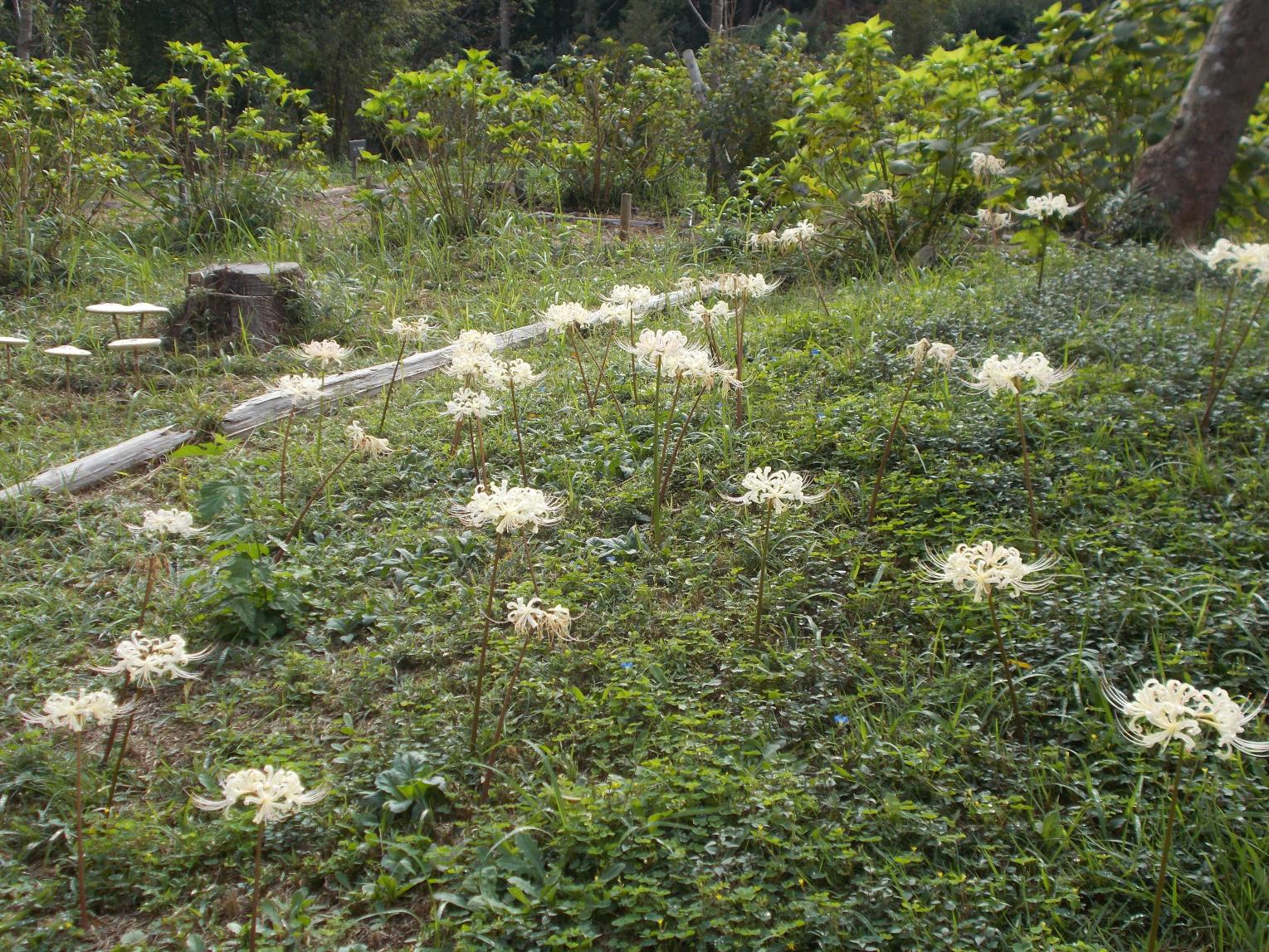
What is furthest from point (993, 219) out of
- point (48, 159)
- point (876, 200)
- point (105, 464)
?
point (48, 159)

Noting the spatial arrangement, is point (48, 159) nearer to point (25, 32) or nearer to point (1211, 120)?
point (25, 32)

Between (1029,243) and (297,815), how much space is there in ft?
16.5

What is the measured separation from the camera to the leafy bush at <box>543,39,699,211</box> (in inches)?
360

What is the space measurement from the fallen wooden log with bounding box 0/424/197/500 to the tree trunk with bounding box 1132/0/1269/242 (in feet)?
18.1

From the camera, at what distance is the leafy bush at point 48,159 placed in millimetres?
6434

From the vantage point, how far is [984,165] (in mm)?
5320

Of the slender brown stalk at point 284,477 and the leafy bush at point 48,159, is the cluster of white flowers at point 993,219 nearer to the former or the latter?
the slender brown stalk at point 284,477

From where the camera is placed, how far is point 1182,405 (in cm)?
370

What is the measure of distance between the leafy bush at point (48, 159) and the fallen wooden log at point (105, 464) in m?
2.63

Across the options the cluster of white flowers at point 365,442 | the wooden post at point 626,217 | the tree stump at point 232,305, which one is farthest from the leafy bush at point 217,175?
the cluster of white flowers at point 365,442

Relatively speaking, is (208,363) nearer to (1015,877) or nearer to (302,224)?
(302,224)

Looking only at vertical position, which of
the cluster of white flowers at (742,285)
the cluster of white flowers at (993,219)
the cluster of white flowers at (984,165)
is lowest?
the cluster of white flowers at (742,285)

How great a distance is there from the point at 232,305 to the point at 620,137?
15.4ft

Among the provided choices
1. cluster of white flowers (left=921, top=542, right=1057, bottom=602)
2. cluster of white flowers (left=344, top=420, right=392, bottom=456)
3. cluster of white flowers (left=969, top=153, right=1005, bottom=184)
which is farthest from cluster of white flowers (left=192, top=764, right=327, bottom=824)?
cluster of white flowers (left=969, top=153, right=1005, bottom=184)
